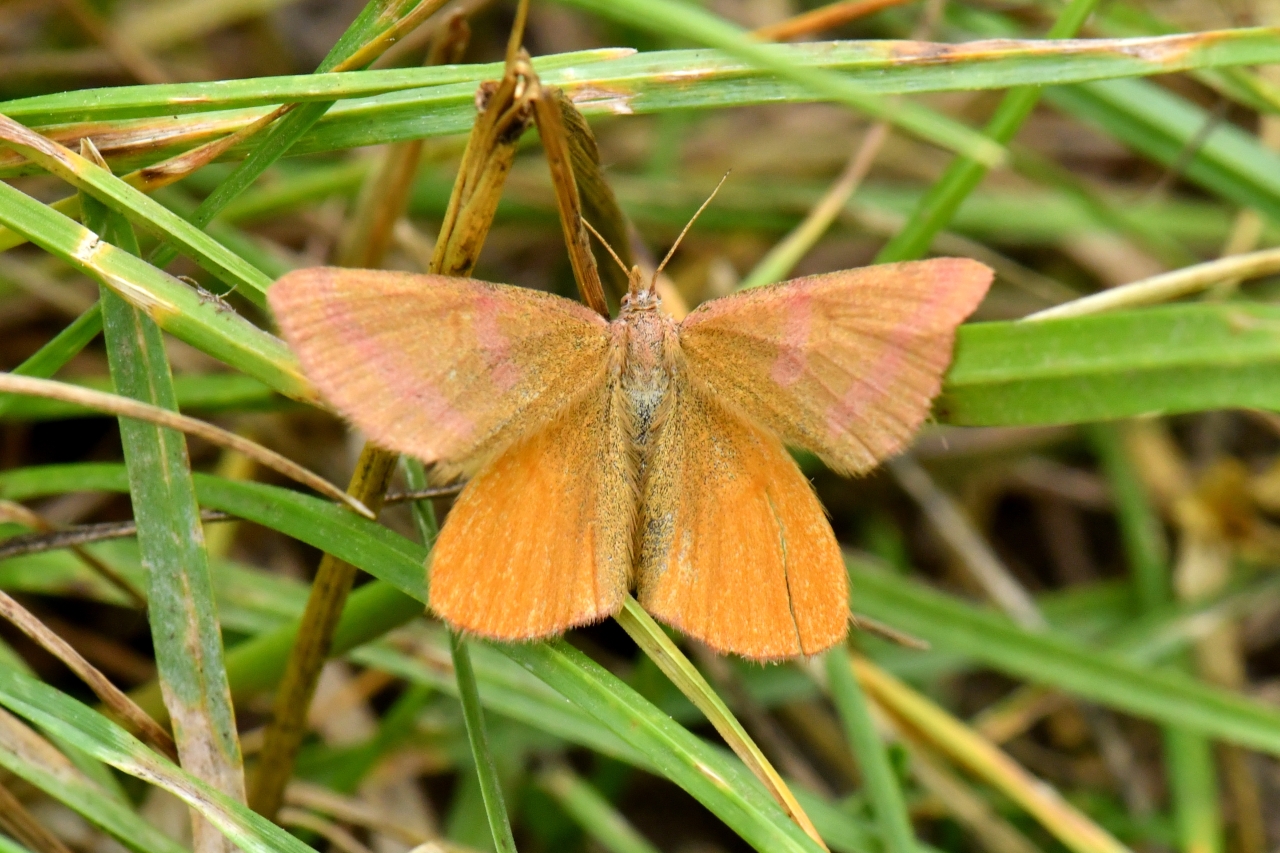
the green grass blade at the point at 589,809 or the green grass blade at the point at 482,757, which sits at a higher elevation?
the green grass blade at the point at 482,757

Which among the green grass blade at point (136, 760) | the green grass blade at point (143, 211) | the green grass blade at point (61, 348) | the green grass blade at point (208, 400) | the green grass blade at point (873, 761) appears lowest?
the green grass blade at point (873, 761)

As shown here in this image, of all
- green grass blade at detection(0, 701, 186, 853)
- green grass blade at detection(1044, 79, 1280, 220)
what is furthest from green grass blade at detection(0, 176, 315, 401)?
green grass blade at detection(1044, 79, 1280, 220)

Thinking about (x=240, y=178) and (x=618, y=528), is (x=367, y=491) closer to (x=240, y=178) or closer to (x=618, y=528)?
(x=618, y=528)

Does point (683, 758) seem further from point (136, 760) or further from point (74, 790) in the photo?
point (74, 790)

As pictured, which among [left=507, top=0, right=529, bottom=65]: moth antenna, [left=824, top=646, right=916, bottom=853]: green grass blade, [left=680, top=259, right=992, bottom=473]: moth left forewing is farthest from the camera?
[left=824, top=646, right=916, bottom=853]: green grass blade

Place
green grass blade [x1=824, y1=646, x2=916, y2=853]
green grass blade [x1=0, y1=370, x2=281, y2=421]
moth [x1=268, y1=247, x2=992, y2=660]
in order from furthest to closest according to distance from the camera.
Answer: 1. green grass blade [x1=0, y1=370, x2=281, y2=421]
2. green grass blade [x1=824, y1=646, x2=916, y2=853]
3. moth [x1=268, y1=247, x2=992, y2=660]

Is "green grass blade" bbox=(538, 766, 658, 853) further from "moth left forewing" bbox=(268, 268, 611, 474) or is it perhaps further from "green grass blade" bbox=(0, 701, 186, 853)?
"moth left forewing" bbox=(268, 268, 611, 474)

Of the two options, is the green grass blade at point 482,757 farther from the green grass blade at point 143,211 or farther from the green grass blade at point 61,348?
the green grass blade at point 61,348

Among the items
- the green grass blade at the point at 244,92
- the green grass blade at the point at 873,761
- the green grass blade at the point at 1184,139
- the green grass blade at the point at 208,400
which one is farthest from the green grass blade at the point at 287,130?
the green grass blade at the point at 1184,139
